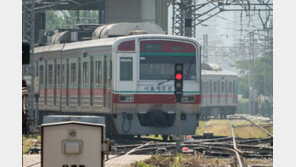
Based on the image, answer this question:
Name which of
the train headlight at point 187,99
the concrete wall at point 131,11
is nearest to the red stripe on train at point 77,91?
the train headlight at point 187,99

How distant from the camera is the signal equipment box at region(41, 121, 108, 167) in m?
9.35

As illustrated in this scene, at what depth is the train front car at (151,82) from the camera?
21.5 meters

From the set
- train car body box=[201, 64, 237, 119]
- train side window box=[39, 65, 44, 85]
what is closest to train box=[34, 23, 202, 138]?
train side window box=[39, 65, 44, 85]

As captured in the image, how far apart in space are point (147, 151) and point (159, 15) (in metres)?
19.5

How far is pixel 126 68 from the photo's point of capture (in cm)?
2156

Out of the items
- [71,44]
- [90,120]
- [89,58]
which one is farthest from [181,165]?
[71,44]

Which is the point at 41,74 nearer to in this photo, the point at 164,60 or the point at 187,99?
the point at 164,60

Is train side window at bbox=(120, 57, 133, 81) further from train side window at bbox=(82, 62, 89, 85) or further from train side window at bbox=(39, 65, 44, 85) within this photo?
train side window at bbox=(39, 65, 44, 85)

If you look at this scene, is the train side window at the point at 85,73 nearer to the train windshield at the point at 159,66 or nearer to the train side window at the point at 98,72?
the train side window at the point at 98,72

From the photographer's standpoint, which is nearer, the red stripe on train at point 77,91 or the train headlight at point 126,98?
the train headlight at point 126,98

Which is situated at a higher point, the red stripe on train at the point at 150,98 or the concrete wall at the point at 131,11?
the concrete wall at the point at 131,11

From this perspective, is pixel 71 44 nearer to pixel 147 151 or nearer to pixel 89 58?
pixel 89 58

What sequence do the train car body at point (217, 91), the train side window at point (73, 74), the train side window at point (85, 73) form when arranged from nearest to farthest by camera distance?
1. the train side window at point (85, 73)
2. the train side window at point (73, 74)
3. the train car body at point (217, 91)

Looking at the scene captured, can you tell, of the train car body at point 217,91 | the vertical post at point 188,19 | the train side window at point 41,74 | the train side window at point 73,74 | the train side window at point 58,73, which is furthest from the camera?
the train car body at point 217,91
